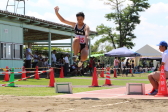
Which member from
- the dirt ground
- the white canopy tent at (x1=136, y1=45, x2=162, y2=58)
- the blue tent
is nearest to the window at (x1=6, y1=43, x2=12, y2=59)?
the blue tent

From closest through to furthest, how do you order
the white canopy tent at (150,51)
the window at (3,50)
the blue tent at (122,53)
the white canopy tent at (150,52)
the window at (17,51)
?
the window at (3,50)
the window at (17,51)
the blue tent at (122,53)
the white canopy tent at (150,52)
the white canopy tent at (150,51)

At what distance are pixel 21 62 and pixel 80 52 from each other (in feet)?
53.7

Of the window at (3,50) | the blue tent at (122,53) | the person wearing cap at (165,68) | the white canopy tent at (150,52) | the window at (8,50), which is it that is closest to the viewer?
the person wearing cap at (165,68)

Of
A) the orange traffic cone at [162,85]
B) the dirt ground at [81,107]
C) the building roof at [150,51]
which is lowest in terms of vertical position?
the dirt ground at [81,107]

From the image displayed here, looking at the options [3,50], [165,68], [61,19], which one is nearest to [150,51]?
[3,50]

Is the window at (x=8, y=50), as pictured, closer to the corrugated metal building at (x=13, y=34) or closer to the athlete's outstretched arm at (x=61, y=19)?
the corrugated metal building at (x=13, y=34)

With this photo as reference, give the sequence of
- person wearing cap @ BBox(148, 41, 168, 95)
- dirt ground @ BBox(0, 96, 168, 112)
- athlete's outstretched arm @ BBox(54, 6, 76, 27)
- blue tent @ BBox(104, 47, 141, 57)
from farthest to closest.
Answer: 1. blue tent @ BBox(104, 47, 141, 57)
2. athlete's outstretched arm @ BBox(54, 6, 76, 27)
3. person wearing cap @ BBox(148, 41, 168, 95)
4. dirt ground @ BBox(0, 96, 168, 112)

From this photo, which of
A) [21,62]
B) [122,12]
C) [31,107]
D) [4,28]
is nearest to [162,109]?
[31,107]

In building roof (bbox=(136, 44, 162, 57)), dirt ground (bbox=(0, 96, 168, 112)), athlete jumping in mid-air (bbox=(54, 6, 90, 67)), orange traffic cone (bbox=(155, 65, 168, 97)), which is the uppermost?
building roof (bbox=(136, 44, 162, 57))

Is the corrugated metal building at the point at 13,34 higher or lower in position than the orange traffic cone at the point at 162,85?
higher

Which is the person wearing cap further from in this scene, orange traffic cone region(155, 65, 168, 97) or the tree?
the tree

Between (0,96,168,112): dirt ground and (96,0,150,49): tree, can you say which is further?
(96,0,150,49): tree

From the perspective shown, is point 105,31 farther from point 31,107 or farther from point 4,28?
point 31,107

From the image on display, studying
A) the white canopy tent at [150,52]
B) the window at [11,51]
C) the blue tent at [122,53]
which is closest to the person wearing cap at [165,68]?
the window at [11,51]
